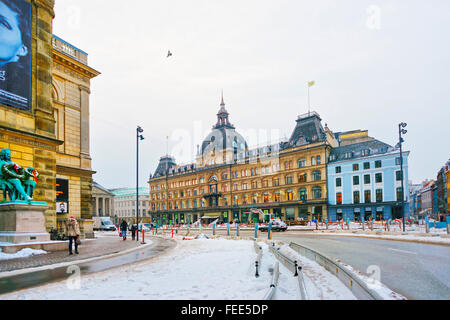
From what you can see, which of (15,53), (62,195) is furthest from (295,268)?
(62,195)

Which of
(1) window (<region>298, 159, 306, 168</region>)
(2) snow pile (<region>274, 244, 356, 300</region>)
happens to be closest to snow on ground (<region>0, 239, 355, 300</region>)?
(2) snow pile (<region>274, 244, 356, 300</region>)

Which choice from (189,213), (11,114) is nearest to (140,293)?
(11,114)

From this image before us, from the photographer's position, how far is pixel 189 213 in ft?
310

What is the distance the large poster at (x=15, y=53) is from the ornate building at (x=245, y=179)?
44641 millimetres

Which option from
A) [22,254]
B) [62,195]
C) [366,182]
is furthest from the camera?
[366,182]

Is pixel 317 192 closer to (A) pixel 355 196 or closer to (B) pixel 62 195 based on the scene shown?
(A) pixel 355 196

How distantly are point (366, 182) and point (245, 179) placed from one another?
27793 millimetres

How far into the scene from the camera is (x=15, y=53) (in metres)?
19.9

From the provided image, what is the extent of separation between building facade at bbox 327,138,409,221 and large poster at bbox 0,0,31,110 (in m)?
55.1

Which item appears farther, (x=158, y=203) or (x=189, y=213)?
Answer: (x=158, y=203)

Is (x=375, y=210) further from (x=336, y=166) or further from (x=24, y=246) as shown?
(x=24, y=246)

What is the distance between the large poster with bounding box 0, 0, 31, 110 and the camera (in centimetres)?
1925

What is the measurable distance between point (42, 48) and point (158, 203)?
88617mm

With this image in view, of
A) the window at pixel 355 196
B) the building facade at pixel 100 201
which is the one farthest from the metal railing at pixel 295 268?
the building facade at pixel 100 201
